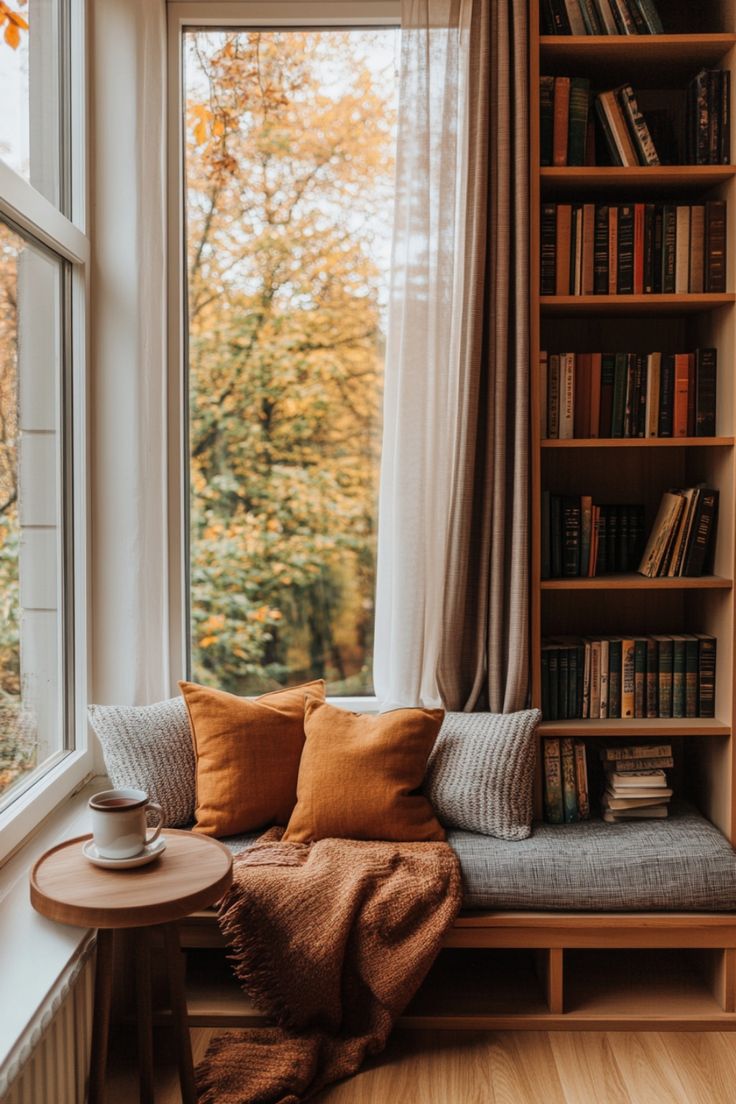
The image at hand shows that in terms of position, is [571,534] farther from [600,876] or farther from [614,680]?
[600,876]

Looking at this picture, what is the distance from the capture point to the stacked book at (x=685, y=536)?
101 inches

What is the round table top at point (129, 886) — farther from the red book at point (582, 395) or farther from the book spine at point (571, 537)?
the red book at point (582, 395)

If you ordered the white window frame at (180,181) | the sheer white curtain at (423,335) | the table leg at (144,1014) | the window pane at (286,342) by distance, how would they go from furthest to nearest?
the window pane at (286,342) < the white window frame at (180,181) < the sheer white curtain at (423,335) < the table leg at (144,1014)

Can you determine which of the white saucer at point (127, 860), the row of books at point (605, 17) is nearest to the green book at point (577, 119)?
the row of books at point (605, 17)

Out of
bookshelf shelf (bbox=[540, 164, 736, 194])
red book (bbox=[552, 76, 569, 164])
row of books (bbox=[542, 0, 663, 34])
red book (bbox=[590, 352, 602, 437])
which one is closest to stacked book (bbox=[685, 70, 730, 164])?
bookshelf shelf (bbox=[540, 164, 736, 194])

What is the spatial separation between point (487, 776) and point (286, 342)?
1699 millimetres

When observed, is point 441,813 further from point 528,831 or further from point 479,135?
point 479,135

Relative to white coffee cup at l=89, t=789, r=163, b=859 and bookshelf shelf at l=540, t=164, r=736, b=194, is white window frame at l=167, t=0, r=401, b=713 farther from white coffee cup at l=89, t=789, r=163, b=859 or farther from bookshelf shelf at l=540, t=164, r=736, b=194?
white coffee cup at l=89, t=789, r=163, b=859

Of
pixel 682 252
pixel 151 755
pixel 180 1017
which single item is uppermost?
pixel 682 252

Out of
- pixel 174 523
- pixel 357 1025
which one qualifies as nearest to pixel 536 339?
pixel 174 523

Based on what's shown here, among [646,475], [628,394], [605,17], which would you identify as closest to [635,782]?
[646,475]

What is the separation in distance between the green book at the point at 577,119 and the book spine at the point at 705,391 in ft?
1.98

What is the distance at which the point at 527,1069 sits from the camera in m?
2.15

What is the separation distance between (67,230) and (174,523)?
826 mm
